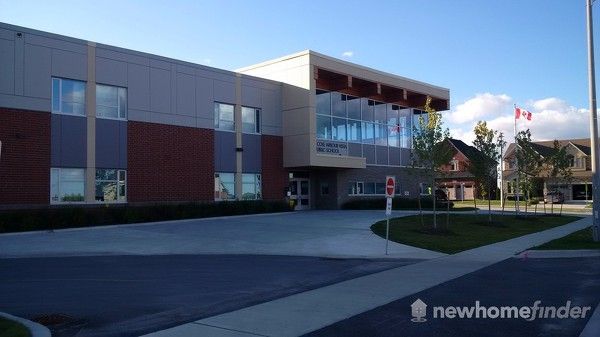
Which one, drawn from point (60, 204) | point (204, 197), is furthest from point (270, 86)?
point (60, 204)

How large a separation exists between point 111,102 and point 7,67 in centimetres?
466

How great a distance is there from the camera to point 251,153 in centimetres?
3203

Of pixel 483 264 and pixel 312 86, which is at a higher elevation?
pixel 312 86

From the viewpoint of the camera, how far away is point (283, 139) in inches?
1331

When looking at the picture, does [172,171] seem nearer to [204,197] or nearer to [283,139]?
[204,197]

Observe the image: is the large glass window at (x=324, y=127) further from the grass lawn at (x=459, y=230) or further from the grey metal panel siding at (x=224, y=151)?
the grass lawn at (x=459, y=230)

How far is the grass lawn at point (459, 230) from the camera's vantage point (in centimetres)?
1927

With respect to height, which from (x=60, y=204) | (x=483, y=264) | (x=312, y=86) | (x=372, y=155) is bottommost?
(x=483, y=264)

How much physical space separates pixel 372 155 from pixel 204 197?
13.7 m

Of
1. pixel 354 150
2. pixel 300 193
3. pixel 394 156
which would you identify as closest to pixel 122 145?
pixel 300 193

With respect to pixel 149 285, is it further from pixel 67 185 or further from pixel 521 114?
pixel 521 114

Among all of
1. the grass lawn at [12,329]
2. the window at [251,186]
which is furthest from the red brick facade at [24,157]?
the grass lawn at [12,329]

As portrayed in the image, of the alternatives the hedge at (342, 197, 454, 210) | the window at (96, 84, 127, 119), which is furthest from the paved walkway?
the hedge at (342, 197, 454, 210)

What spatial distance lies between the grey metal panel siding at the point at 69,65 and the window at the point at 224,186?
884 centimetres
